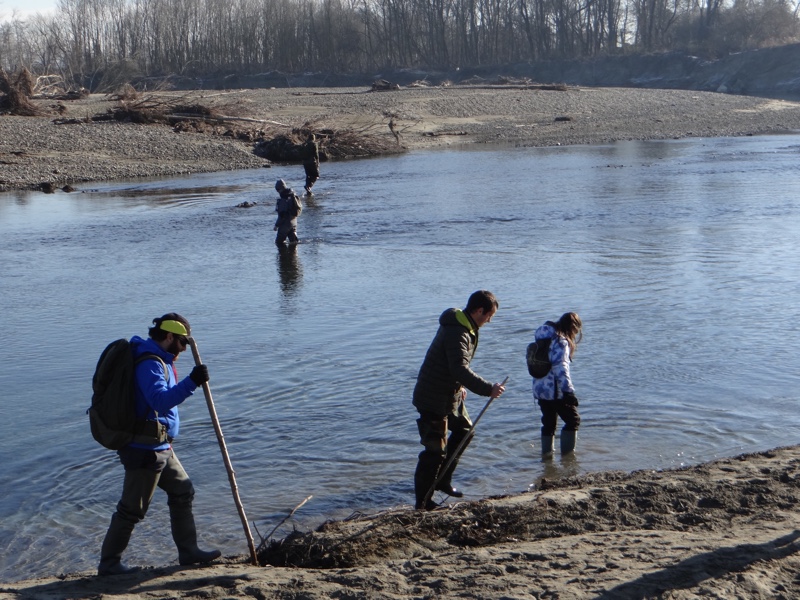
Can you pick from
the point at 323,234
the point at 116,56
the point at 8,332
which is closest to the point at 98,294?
the point at 8,332

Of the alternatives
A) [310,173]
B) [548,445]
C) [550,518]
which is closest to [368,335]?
[548,445]

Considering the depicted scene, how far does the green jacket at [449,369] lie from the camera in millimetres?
5793

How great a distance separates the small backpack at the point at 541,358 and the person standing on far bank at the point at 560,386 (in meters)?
0.03

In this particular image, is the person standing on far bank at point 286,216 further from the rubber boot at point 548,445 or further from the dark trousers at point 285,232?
the rubber boot at point 548,445

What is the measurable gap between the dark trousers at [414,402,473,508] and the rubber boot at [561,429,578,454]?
1.12 meters

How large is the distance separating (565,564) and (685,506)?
1.31 m

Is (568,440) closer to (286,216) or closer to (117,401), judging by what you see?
(117,401)

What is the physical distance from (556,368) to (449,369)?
1.38 metres

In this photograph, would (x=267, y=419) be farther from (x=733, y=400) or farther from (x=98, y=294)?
(x=98, y=294)

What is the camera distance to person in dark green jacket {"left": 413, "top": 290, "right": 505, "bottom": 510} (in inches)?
229

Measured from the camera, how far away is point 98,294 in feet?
45.5

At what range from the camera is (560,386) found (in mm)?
7008

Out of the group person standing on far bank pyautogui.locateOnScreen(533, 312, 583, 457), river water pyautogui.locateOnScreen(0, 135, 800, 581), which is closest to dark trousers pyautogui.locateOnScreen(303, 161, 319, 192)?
river water pyautogui.locateOnScreen(0, 135, 800, 581)

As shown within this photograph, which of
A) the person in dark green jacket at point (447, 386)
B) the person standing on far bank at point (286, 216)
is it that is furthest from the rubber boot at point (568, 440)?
the person standing on far bank at point (286, 216)
